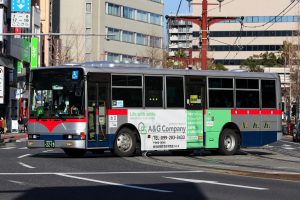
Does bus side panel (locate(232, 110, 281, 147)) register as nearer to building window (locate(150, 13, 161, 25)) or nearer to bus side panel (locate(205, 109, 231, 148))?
bus side panel (locate(205, 109, 231, 148))

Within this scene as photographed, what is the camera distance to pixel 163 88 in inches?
973

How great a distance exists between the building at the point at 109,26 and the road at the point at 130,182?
67.9 meters

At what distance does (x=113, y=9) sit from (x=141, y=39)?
23.0 ft

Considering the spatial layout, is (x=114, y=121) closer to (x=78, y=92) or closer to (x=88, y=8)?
(x=78, y=92)

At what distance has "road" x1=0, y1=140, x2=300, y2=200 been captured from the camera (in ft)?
43.1

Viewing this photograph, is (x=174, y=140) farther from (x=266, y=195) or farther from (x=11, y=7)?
(x=11, y=7)

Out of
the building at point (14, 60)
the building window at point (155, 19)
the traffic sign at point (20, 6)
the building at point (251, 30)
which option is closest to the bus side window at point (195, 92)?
the building at point (14, 60)

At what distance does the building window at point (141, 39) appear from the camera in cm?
9944

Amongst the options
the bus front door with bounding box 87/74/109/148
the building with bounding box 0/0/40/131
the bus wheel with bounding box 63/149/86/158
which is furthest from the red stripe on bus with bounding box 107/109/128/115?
the building with bounding box 0/0/40/131

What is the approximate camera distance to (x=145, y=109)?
79.9ft

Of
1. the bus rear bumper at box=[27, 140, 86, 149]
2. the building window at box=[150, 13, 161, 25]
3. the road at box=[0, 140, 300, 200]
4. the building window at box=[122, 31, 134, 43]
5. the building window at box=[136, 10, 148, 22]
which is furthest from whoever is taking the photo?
the building window at box=[150, 13, 161, 25]

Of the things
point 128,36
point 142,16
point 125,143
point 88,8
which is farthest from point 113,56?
point 125,143

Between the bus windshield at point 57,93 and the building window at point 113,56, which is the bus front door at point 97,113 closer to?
the bus windshield at point 57,93

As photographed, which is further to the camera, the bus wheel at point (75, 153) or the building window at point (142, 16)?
the building window at point (142, 16)
